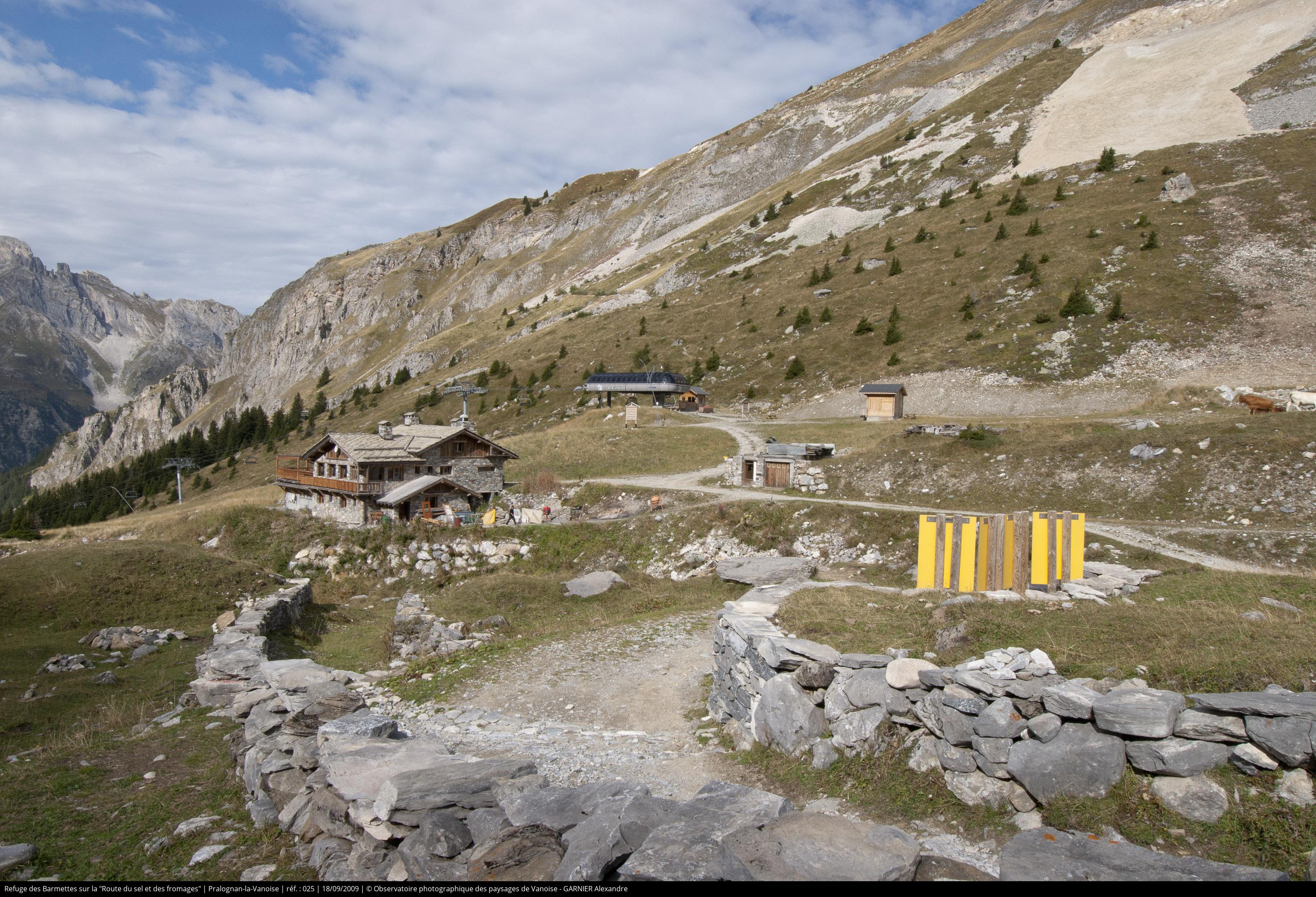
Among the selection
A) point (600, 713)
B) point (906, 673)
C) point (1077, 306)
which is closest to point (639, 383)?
point (1077, 306)

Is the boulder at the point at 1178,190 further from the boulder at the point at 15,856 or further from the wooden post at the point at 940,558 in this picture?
the boulder at the point at 15,856

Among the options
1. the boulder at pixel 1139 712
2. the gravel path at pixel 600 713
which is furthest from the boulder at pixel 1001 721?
the gravel path at pixel 600 713

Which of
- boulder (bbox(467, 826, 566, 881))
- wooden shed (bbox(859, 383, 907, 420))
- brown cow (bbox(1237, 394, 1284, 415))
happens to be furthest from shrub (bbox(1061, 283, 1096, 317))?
boulder (bbox(467, 826, 566, 881))

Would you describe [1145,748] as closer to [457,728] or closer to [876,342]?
[457,728]

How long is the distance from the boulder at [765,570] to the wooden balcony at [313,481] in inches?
1075

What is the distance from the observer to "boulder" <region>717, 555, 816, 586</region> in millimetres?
22375

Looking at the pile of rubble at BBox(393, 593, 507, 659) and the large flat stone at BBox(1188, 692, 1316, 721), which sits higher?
the large flat stone at BBox(1188, 692, 1316, 721)

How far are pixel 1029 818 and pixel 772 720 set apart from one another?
413 centimetres

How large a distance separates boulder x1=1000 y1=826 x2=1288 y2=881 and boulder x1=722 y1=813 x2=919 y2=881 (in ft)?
2.68

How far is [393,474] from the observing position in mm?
44656

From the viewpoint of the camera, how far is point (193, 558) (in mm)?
25141

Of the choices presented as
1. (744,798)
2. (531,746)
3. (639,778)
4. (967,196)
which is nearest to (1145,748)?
(744,798)

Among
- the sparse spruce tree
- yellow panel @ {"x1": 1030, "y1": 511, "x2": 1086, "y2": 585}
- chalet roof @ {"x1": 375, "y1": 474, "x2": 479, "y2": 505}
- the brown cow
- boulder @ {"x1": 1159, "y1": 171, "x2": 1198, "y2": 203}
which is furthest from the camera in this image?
the sparse spruce tree

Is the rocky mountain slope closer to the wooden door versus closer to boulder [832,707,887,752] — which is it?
the wooden door
